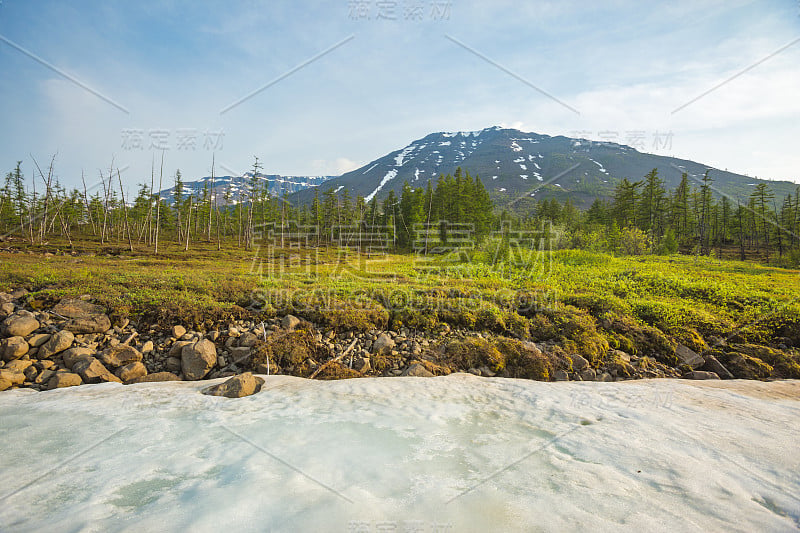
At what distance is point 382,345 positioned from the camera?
775 cm

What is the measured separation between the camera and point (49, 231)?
44.9m

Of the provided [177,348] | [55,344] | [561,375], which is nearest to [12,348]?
[55,344]

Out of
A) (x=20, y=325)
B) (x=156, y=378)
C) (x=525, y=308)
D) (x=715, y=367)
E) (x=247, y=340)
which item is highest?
(x=525, y=308)

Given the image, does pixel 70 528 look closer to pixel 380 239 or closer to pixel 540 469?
pixel 540 469

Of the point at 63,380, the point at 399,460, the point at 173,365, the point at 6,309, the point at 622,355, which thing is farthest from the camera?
the point at 6,309

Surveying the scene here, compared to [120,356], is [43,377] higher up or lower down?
lower down

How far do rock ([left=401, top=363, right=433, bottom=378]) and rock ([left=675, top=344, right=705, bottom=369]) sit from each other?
19.9 feet

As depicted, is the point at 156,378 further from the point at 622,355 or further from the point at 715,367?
the point at 715,367

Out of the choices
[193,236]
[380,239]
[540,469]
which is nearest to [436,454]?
[540,469]

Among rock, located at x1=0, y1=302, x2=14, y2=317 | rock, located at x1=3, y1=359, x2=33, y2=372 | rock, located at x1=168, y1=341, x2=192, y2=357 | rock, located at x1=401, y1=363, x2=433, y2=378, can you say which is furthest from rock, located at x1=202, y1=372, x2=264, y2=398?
rock, located at x1=0, y1=302, x2=14, y2=317

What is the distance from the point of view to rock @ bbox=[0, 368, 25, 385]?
18.6 feet

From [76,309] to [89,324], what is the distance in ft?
3.26

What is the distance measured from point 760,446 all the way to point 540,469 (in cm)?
276

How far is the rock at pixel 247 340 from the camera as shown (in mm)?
7393
